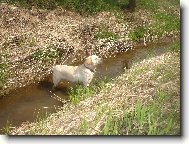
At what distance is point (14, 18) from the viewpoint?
1044cm

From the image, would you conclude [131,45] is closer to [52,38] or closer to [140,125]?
[52,38]

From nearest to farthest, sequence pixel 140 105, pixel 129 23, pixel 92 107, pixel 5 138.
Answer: pixel 5 138
pixel 140 105
pixel 92 107
pixel 129 23

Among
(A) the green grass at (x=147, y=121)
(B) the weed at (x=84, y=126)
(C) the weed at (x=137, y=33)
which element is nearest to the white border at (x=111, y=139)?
(A) the green grass at (x=147, y=121)

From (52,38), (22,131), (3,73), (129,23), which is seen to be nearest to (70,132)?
(22,131)

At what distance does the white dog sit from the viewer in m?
8.00

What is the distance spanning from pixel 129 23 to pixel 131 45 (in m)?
1.12

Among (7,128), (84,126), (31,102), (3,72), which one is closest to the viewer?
(84,126)

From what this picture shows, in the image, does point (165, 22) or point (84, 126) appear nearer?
point (84, 126)

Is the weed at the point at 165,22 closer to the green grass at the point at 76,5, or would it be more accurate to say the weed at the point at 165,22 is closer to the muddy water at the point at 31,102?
the green grass at the point at 76,5

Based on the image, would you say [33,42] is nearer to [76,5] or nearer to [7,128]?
[76,5]

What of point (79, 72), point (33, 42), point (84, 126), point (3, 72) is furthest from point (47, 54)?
point (84, 126)

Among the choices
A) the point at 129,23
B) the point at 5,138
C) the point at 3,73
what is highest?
the point at 129,23

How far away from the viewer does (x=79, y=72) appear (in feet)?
27.0

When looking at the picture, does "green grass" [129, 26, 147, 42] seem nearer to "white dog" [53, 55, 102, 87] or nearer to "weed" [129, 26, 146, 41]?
"weed" [129, 26, 146, 41]
